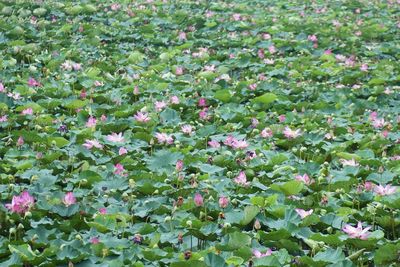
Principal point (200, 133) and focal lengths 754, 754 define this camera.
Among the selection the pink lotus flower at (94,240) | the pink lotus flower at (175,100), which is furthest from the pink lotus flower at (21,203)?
the pink lotus flower at (175,100)

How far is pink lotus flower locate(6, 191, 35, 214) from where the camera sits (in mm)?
3076

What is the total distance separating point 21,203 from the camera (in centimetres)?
310

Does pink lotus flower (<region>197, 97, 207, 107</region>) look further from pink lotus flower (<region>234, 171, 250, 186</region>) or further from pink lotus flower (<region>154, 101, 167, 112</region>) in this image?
pink lotus flower (<region>234, 171, 250, 186</region>)

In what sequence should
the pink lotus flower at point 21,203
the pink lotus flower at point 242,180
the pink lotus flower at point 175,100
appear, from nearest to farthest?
the pink lotus flower at point 21,203
the pink lotus flower at point 242,180
the pink lotus flower at point 175,100

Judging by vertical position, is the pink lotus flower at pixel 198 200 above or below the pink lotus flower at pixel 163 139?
above

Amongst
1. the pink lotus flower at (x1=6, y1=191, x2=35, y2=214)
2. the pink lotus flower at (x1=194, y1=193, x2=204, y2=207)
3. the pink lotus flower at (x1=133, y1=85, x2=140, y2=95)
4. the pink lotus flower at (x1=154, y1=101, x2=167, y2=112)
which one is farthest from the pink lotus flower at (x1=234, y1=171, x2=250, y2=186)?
the pink lotus flower at (x1=133, y1=85, x2=140, y2=95)

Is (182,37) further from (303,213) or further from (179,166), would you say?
(303,213)

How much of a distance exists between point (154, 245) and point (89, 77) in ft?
9.60

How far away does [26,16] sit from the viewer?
303 inches

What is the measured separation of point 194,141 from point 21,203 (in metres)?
1.44

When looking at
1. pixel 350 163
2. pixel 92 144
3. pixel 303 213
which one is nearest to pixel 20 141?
pixel 92 144

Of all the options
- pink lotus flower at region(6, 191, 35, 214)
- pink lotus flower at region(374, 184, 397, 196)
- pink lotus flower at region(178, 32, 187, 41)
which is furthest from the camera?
pink lotus flower at region(178, 32, 187, 41)

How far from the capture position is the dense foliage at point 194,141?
9.69 ft

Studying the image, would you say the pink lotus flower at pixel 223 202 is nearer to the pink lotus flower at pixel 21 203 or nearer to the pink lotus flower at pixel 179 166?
the pink lotus flower at pixel 179 166
